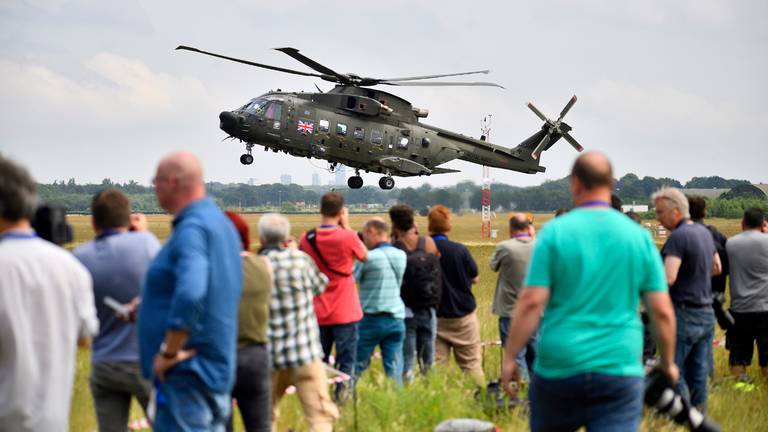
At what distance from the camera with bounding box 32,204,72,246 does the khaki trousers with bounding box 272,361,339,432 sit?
80.3 inches

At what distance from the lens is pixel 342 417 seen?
818 centimetres

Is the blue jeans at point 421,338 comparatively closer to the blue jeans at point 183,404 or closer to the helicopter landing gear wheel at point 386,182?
the blue jeans at point 183,404

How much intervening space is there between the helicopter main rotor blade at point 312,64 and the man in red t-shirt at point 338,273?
1827 cm

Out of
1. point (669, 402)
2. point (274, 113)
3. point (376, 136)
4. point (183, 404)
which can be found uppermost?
point (274, 113)

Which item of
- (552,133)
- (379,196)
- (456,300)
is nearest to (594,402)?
(456,300)

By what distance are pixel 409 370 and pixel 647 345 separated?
93.6 inches

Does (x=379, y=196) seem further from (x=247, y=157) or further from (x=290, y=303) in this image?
(x=290, y=303)

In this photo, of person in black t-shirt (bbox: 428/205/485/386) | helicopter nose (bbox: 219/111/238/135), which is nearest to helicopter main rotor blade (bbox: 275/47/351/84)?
helicopter nose (bbox: 219/111/238/135)

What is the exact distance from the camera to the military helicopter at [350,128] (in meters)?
Result: 30.3

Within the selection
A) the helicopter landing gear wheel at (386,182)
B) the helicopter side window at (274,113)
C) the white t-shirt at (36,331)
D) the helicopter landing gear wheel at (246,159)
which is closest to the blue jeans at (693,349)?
the white t-shirt at (36,331)

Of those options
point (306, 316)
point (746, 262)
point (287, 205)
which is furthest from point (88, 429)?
point (287, 205)

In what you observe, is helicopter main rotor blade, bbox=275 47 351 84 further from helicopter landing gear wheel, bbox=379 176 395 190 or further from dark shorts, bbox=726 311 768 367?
dark shorts, bbox=726 311 768 367

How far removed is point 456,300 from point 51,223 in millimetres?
5402

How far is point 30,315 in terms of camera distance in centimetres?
442
